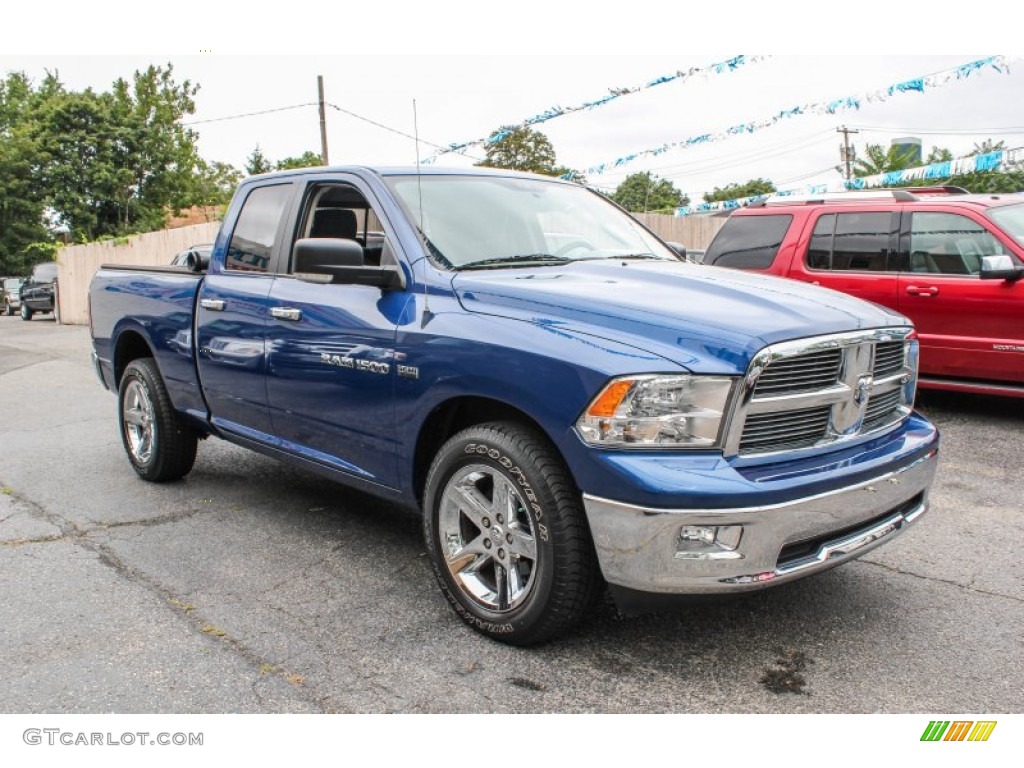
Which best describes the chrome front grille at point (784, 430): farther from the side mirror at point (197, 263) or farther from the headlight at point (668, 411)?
the side mirror at point (197, 263)

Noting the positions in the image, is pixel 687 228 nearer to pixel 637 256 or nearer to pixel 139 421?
pixel 139 421

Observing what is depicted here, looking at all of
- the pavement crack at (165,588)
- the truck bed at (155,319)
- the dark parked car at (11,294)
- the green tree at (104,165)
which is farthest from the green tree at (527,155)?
the pavement crack at (165,588)

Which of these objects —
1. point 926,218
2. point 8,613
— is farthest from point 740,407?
point 926,218

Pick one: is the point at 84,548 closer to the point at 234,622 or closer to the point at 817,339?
the point at 234,622

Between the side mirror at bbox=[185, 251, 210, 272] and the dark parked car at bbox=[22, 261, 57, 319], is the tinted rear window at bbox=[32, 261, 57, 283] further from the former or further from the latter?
the side mirror at bbox=[185, 251, 210, 272]

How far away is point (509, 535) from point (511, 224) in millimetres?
1603

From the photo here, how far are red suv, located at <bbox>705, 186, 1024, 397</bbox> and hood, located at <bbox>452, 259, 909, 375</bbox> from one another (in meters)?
4.07

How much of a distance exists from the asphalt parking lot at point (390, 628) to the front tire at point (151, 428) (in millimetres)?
294

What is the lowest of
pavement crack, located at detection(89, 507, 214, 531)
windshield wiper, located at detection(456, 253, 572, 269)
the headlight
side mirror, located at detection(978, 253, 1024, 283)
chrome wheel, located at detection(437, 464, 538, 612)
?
pavement crack, located at detection(89, 507, 214, 531)

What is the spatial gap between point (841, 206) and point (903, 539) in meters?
4.35

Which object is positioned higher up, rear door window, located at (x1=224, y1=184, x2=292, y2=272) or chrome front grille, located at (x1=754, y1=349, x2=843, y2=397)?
rear door window, located at (x1=224, y1=184, x2=292, y2=272)

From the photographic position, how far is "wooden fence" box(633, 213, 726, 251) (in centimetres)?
1752

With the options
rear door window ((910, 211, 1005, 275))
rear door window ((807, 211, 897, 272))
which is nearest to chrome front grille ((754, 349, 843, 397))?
rear door window ((910, 211, 1005, 275))
